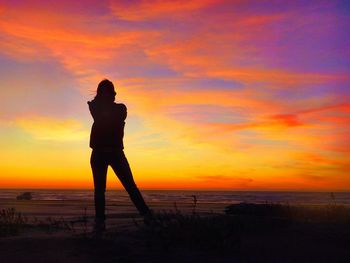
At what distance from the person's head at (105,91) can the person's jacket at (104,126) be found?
0.10 m

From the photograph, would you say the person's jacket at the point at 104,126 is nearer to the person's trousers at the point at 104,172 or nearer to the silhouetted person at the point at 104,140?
the silhouetted person at the point at 104,140

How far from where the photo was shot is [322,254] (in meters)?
6.36

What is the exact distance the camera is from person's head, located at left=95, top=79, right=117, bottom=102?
8609 millimetres

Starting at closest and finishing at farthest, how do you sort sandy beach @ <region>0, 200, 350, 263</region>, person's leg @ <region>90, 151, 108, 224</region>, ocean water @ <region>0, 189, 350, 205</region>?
sandy beach @ <region>0, 200, 350, 263</region>
person's leg @ <region>90, 151, 108, 224</region>
ocean water @ <region>0, 189, 350, 205</region>

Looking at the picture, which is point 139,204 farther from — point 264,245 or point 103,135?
point 264,245

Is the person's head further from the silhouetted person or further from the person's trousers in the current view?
the person's trousers

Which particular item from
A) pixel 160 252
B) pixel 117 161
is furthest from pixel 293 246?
pixel 117 161

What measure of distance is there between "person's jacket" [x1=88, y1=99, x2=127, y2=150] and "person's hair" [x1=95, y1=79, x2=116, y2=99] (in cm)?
16

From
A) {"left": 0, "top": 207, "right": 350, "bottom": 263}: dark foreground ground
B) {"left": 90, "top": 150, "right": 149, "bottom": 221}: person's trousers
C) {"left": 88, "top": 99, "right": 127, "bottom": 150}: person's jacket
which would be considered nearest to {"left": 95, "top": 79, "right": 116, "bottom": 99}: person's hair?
{"left": 88, "top": 99, "right": 127, "bottom": 150}: person's jacket

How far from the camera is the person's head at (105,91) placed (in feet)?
28.2

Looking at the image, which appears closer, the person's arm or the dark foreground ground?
the dark foreground ground

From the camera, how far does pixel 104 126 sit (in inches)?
336

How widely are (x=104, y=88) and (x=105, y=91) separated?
6 centimetres

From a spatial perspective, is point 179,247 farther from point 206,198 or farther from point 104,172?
point 206,198
